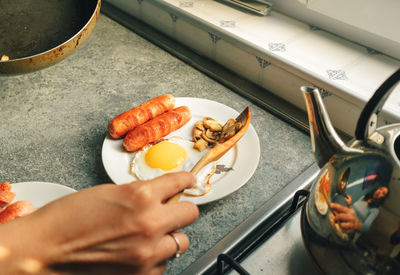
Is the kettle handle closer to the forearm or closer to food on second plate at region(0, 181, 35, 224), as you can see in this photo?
the forearm

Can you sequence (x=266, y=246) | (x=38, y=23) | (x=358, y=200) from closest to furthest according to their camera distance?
1. (x=358, y=200)
2. (x=266, y=246)
3. (x=38, y=23)

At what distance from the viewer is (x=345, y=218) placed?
50 cm

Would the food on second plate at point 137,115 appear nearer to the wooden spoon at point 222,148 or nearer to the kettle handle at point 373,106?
→ the wooden spoon at point 222,148

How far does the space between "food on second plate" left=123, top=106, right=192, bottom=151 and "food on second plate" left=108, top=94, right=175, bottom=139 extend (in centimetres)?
2

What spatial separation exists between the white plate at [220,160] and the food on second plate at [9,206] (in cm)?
19

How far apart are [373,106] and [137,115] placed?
24.9 inches

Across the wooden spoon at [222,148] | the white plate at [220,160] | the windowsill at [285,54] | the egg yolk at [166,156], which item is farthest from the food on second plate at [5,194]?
the windowsill at [285,54]

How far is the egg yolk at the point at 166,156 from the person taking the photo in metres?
0.89

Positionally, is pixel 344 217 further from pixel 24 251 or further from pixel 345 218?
pixel 24 251

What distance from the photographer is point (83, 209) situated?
512mm

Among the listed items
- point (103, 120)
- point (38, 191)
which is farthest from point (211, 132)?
point (38, 191)

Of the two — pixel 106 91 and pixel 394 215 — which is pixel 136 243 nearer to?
pixel 394 215

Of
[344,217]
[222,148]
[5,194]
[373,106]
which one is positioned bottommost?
[5,194]

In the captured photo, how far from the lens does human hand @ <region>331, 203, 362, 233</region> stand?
19.0 inches
